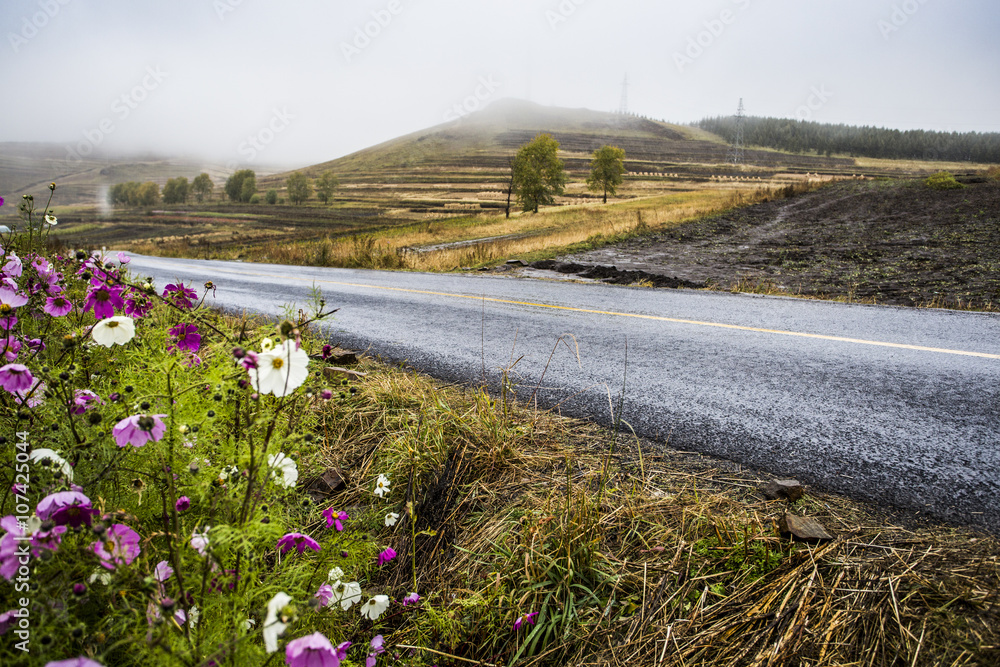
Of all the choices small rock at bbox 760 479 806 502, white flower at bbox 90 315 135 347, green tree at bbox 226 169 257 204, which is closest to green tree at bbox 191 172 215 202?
green tree at bbox 226 169 257 204

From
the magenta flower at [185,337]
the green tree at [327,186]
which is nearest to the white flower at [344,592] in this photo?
the magenta flower at [185,337]

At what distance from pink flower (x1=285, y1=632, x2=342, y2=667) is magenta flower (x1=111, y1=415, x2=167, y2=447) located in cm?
59

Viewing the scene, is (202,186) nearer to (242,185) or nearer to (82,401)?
(242,185)

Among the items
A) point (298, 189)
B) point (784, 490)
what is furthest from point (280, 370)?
point (298, 189)

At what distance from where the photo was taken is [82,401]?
4.96 feet

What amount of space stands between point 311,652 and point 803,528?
1710 millimetres

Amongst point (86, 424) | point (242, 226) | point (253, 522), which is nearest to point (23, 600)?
point (253, 522)

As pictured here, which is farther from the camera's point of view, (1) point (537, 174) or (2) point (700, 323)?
(1) point (537, 174)

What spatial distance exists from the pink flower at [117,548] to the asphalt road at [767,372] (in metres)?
2.39

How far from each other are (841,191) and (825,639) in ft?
123

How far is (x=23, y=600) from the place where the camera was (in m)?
1.02

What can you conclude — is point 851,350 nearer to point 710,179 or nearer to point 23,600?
point 23,600

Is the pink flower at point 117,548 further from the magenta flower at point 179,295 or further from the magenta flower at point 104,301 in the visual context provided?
the magenta flower at point 179,295

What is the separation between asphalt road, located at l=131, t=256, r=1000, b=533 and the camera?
242 cm
